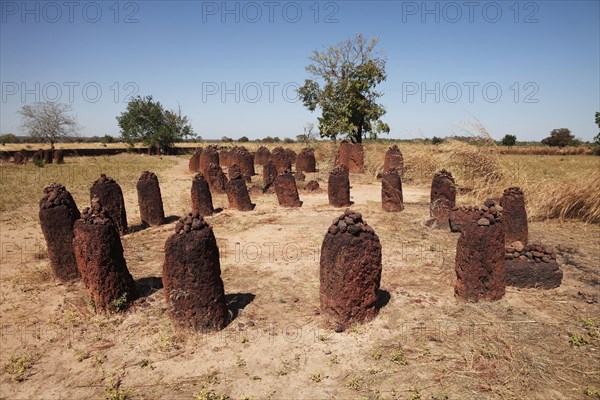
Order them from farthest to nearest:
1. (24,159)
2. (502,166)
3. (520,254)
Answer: (24,159) < (502,166) < (520,254)

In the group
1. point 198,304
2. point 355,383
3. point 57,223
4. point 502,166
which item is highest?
point 502,166

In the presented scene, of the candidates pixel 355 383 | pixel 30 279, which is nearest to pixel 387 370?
pixel 355 383

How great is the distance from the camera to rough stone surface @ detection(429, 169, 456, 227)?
9.09m

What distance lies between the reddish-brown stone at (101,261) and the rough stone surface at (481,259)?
450 centimetres

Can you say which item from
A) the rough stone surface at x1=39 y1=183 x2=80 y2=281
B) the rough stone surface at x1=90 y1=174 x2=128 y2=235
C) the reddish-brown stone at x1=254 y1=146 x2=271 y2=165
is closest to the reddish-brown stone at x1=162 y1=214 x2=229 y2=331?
the rough stone surface at x1=39 y1=183 x2=80 y2=281

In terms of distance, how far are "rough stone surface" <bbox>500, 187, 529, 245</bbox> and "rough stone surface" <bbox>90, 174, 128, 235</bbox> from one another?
8.11m

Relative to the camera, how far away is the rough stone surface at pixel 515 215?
24.6ft

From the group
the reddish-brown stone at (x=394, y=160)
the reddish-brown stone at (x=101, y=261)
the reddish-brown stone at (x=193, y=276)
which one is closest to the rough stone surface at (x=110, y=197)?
the reddish-brown stone at (x=101, y=261)

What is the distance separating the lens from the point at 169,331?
4.62m

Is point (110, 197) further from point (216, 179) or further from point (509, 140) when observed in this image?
point (509, 140)

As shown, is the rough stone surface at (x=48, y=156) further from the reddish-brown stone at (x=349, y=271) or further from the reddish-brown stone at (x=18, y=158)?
the reddish-brown stone at (x=349, y=271)

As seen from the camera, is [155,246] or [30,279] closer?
[30,279]

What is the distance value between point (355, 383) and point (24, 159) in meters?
30.3

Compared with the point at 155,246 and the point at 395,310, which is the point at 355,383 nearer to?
the point at 395,310
